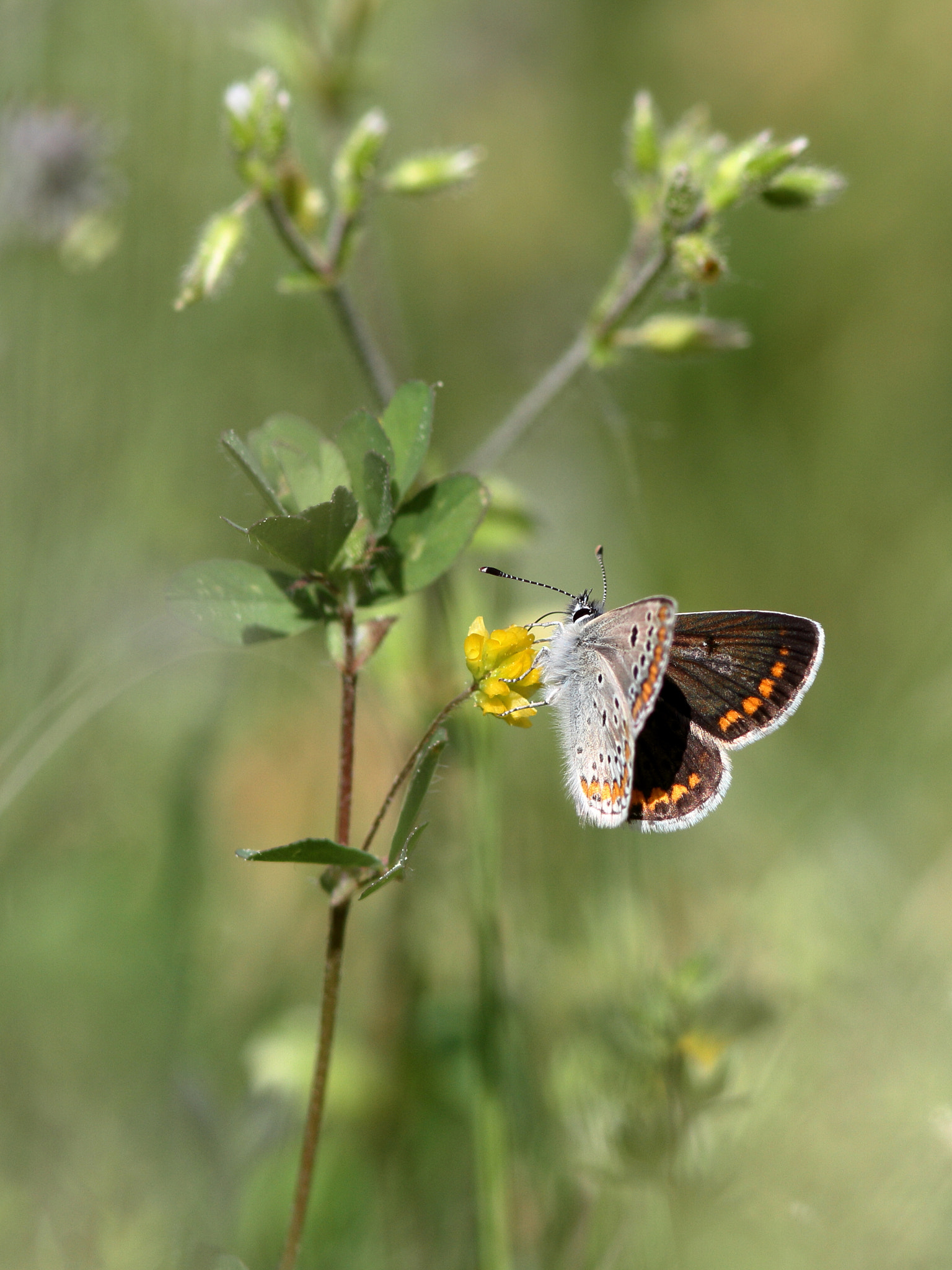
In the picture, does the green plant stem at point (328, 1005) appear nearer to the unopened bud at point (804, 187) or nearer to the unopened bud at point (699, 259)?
the unopened bud at point (699, 259)

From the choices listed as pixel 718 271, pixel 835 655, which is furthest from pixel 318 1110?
pixel 835 655

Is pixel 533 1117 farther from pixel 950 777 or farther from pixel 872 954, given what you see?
pixel 950 777

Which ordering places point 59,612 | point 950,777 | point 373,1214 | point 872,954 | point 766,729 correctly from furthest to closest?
point 950,777, point 59,612, point 872,954, point 373,1214, point 766,729

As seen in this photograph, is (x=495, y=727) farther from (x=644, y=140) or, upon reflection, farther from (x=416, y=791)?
(x=644, y=140)

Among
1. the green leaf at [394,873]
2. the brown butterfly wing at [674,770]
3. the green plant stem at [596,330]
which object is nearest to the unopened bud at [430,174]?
the green plant stem at [596,330]

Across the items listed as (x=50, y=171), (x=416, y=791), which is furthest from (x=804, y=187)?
(x=50, y=171)

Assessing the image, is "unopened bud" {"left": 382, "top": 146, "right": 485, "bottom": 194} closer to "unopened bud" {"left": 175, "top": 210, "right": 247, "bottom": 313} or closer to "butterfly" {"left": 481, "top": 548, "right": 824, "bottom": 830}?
"unopened bud" {"left": 175, "top": 210, "right": 247, "bottom": 313}
